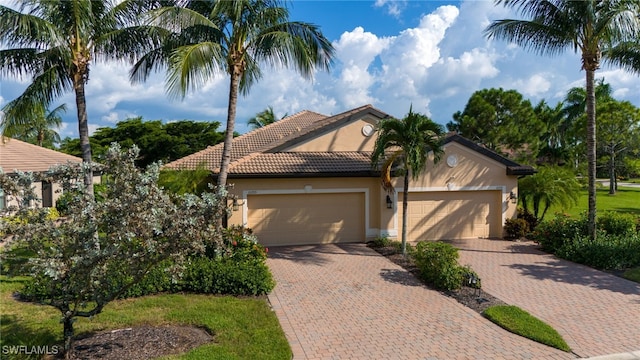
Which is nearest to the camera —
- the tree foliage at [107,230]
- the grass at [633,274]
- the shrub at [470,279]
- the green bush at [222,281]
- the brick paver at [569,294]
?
the tree foliage at [107,230]

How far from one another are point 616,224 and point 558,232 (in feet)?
7.49

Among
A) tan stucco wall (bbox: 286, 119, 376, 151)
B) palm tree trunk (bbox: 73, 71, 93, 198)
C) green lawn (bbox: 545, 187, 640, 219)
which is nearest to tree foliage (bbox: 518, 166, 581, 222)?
green lawn (bbox: 545, 187, 640, 219)

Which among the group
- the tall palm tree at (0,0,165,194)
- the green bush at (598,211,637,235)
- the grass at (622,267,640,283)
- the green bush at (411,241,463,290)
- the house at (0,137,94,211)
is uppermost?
the tall palm tree at (0,0,165,194)

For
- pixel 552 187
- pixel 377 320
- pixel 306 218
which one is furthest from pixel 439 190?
pixel 377 320

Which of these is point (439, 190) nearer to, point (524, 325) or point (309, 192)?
point (309, 192)

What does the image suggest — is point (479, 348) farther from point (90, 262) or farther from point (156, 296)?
point (156, 296)

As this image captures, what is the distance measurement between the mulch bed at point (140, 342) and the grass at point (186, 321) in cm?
25

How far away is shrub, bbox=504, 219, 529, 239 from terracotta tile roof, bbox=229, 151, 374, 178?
6194 millimetres

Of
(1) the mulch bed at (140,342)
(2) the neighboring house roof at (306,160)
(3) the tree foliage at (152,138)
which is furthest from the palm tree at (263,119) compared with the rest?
(1) the mulch bed at (140,342)

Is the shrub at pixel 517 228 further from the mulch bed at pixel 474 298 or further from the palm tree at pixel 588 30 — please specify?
the mulch bed at pixel 474 298

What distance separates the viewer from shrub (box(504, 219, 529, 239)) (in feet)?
53.1

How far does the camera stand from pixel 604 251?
12258mm

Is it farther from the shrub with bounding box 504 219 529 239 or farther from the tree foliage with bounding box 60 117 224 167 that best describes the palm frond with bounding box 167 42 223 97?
the tree foliage with bounding box 60 117 224 167

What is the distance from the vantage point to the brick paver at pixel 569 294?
7461 mm
